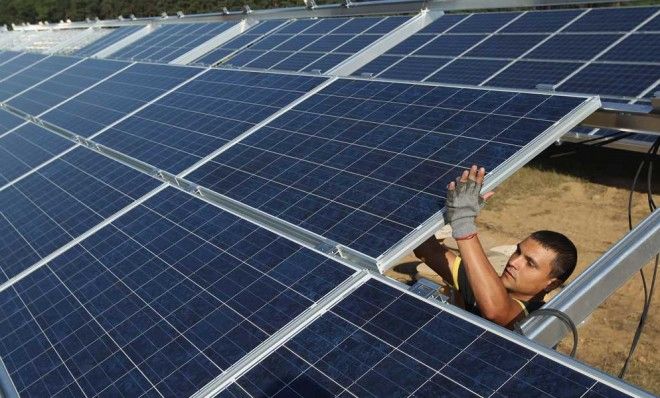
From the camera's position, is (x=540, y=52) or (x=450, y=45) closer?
(x=540, y=52)

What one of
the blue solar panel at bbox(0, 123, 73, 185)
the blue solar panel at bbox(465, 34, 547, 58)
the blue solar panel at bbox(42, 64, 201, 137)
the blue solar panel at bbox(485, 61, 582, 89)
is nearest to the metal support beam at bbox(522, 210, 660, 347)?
the blue solar panel at bbox(485, 61, 582, 89)

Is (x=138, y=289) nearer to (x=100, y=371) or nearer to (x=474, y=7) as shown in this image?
(x=100, y=371)

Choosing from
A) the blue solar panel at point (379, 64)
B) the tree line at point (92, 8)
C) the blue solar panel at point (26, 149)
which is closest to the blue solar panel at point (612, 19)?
the blue solar panel at point (379, 64)

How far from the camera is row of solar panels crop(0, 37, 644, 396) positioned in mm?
3412

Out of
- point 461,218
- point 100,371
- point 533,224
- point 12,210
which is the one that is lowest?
point 533,224

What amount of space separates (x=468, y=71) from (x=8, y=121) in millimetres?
9962

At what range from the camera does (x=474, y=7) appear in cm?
1498

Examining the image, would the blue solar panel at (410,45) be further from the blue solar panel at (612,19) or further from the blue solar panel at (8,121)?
the blue solar panel at (8,121)

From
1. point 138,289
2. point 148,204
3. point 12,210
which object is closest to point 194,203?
point 148,204

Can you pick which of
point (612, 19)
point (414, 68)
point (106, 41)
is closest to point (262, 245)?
point (414, 68)

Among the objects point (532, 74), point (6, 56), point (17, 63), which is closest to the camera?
point (532, 74)

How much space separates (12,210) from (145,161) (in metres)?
1.85

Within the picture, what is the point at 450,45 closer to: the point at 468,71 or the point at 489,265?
the point at 468,71

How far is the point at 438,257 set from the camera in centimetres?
579
